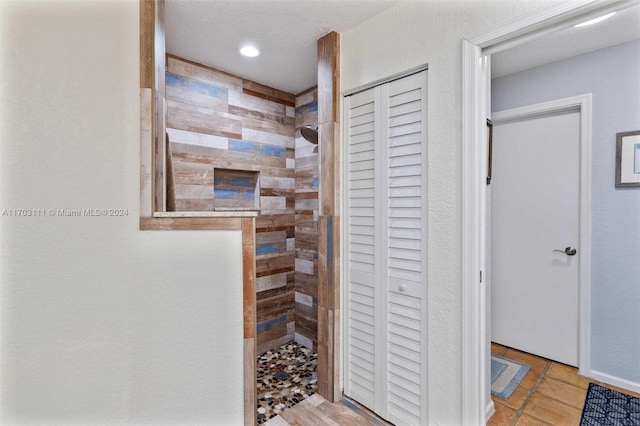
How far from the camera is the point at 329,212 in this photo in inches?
75.9

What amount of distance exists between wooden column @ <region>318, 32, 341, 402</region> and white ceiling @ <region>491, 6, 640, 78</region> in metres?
1.23

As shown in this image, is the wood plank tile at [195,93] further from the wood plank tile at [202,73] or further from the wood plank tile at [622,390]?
the wood plank tile at [622,390]

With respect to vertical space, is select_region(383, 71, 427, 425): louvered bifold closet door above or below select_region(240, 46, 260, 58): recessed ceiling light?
below

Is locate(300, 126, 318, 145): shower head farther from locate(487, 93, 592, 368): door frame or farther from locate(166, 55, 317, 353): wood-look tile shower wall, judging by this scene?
locate(487, 93, 592, 368): door frame

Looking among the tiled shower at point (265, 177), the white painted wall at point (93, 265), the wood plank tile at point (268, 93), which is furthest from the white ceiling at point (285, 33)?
the white painted wall at point (93, 265)

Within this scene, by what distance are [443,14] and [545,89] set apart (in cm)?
138

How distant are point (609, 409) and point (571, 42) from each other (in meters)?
2.28

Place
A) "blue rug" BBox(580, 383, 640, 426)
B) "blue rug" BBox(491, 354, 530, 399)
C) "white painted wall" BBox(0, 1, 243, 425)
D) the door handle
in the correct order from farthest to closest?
the door handle
"blue rug" BBox(491, 354, 530, 399)
"blue rug" BBox(580, 383, 640, 426)
"white painted wall" BBox(0, 1, 243, 425)

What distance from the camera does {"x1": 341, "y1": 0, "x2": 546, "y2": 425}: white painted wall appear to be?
56.5 inches

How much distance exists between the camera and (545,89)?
2.31 m

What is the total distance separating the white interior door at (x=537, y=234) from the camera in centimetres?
230

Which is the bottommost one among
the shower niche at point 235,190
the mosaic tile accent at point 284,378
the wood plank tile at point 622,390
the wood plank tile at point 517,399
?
the mosaic tile accent at point 284,378

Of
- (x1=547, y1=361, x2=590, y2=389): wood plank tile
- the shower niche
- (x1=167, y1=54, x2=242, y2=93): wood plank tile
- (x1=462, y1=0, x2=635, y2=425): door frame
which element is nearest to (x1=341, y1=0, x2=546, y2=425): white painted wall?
(x1=462, y1=0, x2=635, y2=425): door frame

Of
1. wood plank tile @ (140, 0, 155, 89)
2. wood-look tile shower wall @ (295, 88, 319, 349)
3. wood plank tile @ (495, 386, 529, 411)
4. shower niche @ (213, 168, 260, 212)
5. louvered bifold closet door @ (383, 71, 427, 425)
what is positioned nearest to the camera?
wood plank tile @ (140, 0, 155, 89)
